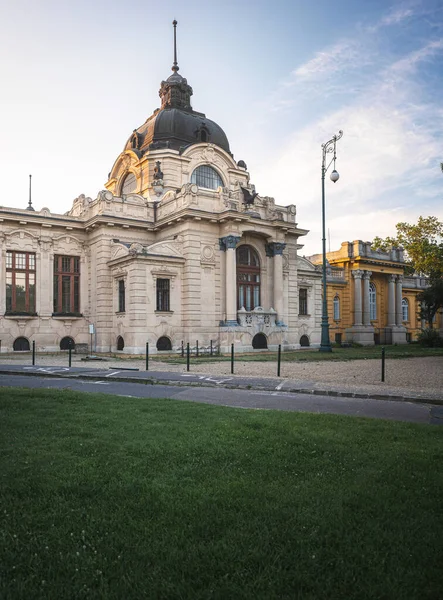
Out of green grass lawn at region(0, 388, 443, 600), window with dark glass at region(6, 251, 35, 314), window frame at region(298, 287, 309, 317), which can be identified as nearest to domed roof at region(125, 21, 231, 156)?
window with dark glass at region(6, 251, 35, 314)

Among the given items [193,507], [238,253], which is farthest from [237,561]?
→ [238,253]

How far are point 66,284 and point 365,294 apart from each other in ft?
96.5

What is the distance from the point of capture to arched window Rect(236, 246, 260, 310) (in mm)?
32875

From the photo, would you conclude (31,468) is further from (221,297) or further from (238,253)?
(238,253)

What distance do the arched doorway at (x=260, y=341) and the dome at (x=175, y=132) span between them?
15.1m

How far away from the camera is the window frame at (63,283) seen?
32.1 meters

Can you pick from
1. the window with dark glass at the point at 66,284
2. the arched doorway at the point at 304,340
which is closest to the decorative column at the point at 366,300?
the arched doorway at the point at 304,340

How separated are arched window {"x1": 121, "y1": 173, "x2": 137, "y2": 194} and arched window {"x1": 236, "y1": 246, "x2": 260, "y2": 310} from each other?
11.2 m

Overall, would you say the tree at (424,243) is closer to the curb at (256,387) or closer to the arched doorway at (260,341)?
the arched doorway at (260,341)

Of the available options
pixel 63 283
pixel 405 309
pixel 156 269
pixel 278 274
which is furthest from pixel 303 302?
pixel 405 309

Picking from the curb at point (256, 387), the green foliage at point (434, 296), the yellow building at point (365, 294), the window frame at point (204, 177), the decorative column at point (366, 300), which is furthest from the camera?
the decorative column at point (366, 300)

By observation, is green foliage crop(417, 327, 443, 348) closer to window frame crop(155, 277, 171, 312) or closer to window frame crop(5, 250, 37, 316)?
window frame crop(155, 277, 171, 312)

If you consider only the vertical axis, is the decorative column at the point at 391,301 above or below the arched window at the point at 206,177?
below

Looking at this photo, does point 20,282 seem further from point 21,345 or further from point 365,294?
point 365,294
